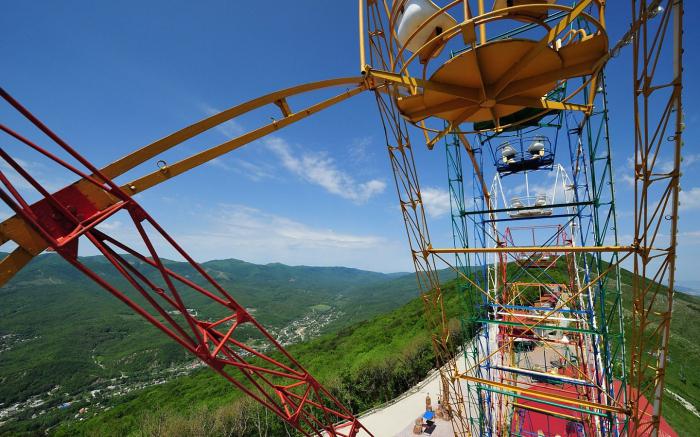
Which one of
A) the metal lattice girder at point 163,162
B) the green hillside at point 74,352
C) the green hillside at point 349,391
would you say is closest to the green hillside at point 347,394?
the green hillside at point 349,391

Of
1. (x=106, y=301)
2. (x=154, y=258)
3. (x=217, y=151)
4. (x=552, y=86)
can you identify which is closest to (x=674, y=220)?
(x=552, y=86)

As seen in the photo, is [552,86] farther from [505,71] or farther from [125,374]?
[125,374]

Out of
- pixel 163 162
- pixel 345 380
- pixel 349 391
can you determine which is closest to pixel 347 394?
pixel 349 391

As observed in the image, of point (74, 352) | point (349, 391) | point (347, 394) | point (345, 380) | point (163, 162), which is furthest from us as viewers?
point (74, 352)

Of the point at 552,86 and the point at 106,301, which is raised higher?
the point at 552,86

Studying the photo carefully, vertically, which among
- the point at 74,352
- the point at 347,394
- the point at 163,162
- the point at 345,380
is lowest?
the point at 74,352

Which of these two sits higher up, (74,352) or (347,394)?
(347,394)

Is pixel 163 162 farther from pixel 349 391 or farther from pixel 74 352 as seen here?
pixel 74 352

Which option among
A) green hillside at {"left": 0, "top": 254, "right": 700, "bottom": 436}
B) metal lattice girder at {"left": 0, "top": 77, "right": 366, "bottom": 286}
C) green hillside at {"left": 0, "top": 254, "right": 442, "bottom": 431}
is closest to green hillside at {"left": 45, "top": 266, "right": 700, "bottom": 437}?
green hillside at {"left": 0, "top": 254, "right": 700, "bottom": 436}

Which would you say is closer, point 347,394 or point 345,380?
point 347,394

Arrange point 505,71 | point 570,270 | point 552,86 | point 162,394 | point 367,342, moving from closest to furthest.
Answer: point 505,71
point 552,86
point 570,270
point 162,394
point 367,342

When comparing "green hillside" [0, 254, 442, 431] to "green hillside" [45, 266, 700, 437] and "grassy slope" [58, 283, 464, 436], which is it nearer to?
"grassy slope" [58, 283, 464, 436]
